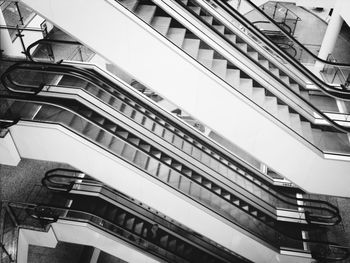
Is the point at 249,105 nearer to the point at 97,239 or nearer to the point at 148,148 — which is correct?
the point at 148,148

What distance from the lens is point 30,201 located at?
304 inches

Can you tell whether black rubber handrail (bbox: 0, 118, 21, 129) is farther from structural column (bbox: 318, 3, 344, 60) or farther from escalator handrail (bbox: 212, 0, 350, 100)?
structural column (bbox: 318, 3, 344, 60)

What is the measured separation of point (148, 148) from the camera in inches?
292

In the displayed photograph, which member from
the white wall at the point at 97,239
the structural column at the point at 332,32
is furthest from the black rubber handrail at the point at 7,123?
the structural column at the point at 332,32

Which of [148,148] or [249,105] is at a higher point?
[148,148]

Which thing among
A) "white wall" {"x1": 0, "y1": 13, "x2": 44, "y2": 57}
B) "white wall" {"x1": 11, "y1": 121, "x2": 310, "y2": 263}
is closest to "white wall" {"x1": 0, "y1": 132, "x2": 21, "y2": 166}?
"white wall" {"x1": 11, "y1": 121, "x2": 310, "y2": 263}

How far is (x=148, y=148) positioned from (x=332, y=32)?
639 cm

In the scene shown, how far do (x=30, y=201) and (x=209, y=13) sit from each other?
215 inches

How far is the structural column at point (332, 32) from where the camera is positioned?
9502 mm

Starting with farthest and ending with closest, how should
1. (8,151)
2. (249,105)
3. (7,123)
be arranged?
(8,151) → (7,123) → (249,105)

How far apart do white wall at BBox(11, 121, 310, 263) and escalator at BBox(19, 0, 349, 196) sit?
64.8 inches

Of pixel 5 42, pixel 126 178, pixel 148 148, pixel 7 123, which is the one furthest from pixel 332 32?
pixel 7 123

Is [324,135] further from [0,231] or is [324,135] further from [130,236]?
[0,231]

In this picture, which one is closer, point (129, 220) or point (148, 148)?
point (148, 148)
